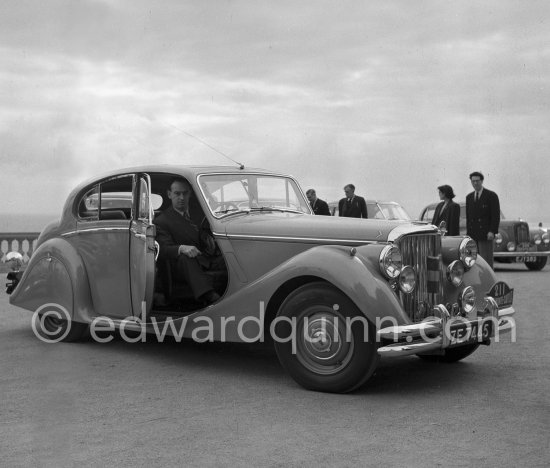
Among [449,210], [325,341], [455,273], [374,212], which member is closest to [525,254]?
[374,212]

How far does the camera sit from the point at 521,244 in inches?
736

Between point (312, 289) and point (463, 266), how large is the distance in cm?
157

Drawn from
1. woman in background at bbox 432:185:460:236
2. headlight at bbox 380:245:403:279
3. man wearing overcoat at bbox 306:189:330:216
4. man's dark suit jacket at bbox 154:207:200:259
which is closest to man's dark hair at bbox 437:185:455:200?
woman in background at bbox 432:185:460:236

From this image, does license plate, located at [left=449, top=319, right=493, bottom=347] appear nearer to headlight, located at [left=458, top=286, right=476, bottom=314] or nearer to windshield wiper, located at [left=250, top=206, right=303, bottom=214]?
headlight, located at [left=458, top=286, right=476, bottom=314]

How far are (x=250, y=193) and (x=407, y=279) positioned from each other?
2105 mm

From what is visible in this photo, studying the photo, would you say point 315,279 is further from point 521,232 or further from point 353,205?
point 521,232

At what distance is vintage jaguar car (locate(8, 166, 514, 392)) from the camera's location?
559 cm

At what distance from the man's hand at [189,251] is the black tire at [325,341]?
3.90ft

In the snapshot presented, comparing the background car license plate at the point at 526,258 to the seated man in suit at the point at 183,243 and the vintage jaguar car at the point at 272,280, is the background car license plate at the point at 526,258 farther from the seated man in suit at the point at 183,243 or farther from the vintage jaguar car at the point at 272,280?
the seated man in suit at the point at 183,243

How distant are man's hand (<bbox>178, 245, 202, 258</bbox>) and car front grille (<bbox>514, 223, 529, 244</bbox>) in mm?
13580

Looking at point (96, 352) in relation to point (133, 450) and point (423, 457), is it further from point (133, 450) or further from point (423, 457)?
point (423, 457)

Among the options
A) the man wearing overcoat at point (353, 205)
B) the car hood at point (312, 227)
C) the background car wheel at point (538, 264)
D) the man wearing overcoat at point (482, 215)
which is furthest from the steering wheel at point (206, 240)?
the background car wheel at point (538, 264)

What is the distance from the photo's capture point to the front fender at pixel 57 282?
24.6 feet

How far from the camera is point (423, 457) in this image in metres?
4.14
